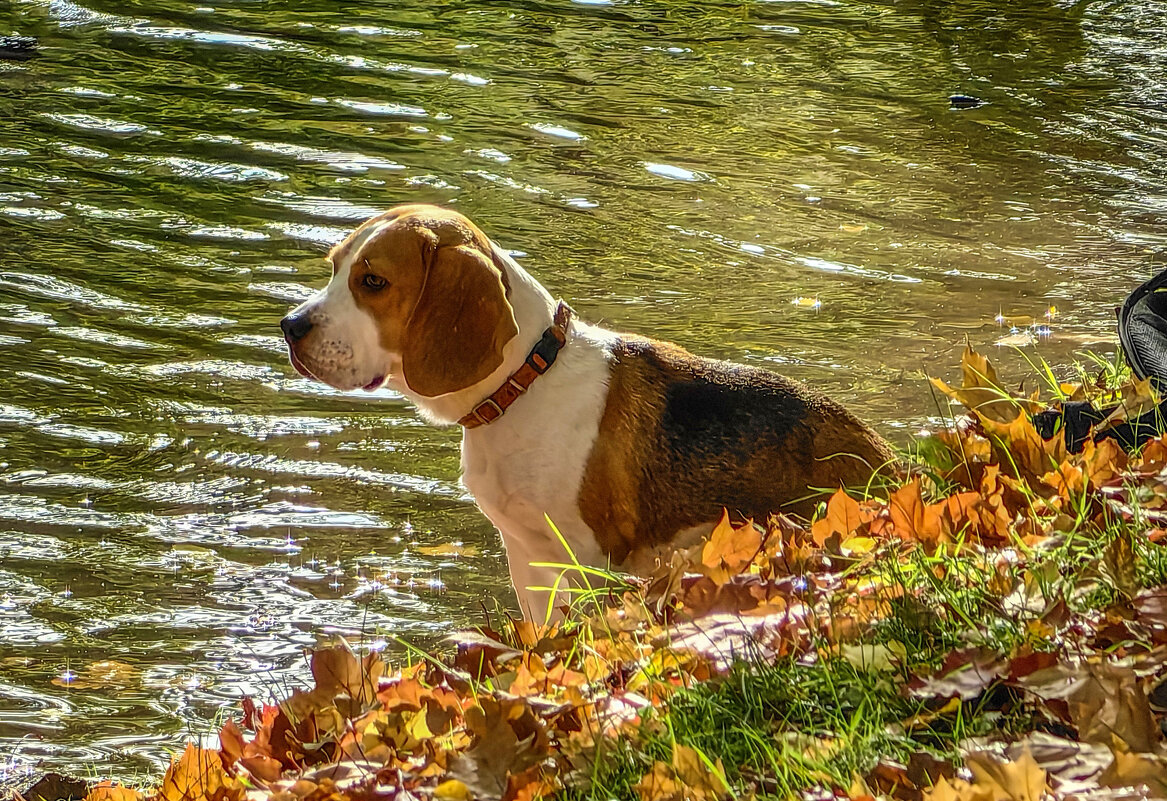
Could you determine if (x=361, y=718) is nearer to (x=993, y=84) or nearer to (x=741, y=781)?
(x=741, y=781)

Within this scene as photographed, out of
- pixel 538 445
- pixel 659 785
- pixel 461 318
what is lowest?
pixel 538 445

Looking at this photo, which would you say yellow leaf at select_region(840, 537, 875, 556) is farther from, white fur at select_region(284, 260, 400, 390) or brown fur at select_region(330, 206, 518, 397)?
white fur at select_region(284, 260, 400, 390)

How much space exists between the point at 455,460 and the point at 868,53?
10195mm

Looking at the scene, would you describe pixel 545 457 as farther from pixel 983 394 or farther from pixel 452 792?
pixel 452 792

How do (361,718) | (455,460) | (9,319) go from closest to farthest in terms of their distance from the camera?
(361,718) < (455,460) < (9,319)

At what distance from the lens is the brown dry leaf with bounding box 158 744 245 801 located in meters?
3.33

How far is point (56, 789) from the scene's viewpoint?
407cm

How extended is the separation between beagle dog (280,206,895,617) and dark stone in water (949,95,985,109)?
9.37 meters

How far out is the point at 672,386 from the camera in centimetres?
531

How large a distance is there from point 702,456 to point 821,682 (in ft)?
6.68

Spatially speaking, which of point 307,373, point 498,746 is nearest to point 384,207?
point 307,373

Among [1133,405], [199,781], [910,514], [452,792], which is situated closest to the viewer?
[452,792]

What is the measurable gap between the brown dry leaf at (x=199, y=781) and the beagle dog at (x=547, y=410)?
5.73 ft

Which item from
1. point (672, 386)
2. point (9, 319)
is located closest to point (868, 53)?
point (9, 319)
